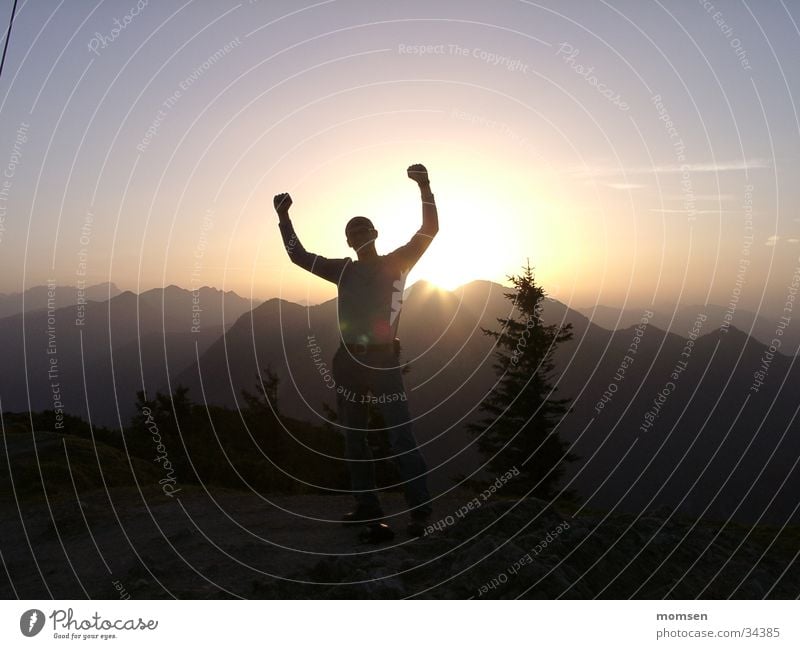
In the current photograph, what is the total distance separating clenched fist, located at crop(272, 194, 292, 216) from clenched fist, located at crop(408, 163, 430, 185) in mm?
1644

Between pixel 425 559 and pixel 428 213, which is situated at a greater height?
pixel 428 213

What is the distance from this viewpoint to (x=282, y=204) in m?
9.43

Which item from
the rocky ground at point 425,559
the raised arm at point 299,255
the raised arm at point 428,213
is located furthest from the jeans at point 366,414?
the raised arm at point 428,213

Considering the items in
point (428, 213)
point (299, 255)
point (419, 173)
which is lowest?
point (299, 255)

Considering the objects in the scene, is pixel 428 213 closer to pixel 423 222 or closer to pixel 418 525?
pixel 423 222

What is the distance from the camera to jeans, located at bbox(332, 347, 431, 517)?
8688 millimetres

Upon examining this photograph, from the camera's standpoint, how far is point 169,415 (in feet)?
79.8

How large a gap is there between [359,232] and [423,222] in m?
0.77

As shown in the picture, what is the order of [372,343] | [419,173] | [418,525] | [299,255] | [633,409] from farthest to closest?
[633,409] → [299,255] → [418,525] → [372,343] → [419,173]

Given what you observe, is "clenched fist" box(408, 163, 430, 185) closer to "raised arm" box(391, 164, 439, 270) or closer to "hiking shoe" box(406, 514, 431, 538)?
"raised arm" box(391, 164, 439, 270)

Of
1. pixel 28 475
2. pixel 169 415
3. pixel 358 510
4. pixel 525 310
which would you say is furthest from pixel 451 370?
pixel 358 510

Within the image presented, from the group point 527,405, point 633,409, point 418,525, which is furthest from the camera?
point 633,409

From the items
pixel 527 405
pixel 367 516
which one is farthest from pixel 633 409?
pixel 367 516

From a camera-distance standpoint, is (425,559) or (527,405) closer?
(425,559)
